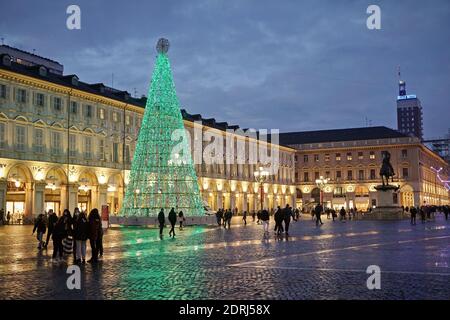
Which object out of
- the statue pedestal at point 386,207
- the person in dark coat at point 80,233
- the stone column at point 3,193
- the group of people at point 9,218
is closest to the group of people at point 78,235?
the person in dark coat at point 80,233

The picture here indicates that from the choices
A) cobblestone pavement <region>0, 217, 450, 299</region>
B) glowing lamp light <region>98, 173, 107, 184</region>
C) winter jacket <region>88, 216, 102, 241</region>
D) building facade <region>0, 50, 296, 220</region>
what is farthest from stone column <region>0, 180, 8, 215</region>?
winter jacket <region>88, 216, 102, 241</region>

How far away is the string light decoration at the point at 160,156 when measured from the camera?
34.8 meters

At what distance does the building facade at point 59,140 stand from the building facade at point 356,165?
49872mm

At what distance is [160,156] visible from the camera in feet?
115

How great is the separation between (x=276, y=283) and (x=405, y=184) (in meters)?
94.8

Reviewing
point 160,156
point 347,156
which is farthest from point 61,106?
point 347,156

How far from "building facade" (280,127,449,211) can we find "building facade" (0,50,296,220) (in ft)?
164

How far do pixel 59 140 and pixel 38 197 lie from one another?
605 centimetres

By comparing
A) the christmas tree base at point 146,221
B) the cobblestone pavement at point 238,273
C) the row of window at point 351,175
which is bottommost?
the cobblestone pavement at point 238,273

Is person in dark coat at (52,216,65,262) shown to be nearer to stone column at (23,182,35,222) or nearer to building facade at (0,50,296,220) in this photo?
building facade at (0,50,296,220)

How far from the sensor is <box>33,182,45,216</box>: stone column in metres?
47.2

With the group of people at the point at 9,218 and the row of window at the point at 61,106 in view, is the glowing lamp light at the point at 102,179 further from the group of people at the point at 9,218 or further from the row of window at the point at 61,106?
the group of people at the point at 9,218

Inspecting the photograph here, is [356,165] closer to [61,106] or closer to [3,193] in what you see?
[61,106]
